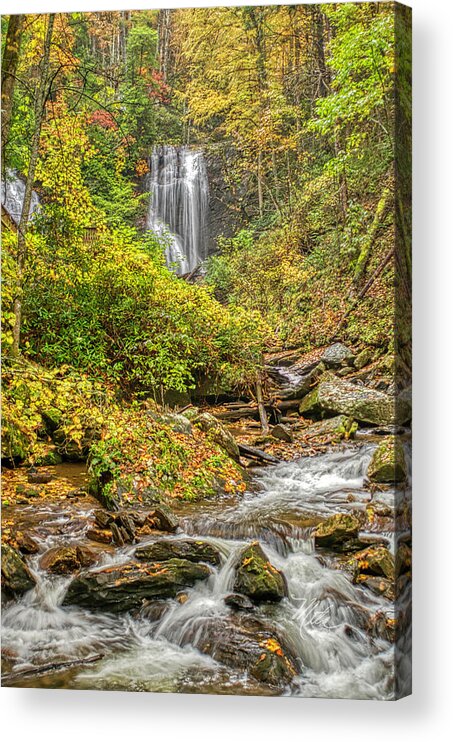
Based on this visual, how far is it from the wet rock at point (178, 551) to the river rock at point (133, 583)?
0.10 feet

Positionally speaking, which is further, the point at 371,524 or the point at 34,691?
the point at 34,691

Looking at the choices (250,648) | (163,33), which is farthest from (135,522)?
(163,33)

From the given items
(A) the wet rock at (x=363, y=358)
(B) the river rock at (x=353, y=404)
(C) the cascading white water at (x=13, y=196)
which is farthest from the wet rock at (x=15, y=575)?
(A) the wet rock at (x=363, y=358)

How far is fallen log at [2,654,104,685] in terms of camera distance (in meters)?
5.41

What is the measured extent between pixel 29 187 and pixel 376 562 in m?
3.14

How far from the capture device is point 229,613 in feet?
17.3

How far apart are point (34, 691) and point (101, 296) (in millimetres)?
2508

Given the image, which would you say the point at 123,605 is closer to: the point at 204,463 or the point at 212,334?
the point at 204,463

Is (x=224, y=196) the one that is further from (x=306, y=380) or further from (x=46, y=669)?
(x=46, y=669)

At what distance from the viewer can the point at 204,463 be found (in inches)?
222

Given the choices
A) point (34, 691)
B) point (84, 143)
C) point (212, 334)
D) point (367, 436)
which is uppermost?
point (84, 143)

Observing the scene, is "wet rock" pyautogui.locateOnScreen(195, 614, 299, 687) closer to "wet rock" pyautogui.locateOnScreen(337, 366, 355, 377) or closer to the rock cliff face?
"wet rock" pyautogui.locateOnScreen(337, 366, 355, 377)

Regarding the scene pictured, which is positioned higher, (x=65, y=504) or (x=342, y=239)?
(x=342, y=239)

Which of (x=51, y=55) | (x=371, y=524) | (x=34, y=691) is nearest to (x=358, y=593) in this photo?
(x=371, y=524)
